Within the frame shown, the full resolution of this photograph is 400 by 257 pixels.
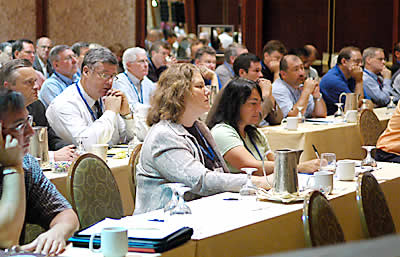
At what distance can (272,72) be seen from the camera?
845 centimetres

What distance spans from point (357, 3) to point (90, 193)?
977 cm

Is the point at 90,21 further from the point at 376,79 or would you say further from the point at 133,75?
the point at 376,79

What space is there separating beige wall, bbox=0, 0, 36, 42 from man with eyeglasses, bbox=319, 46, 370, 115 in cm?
465

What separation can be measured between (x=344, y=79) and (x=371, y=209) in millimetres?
5419

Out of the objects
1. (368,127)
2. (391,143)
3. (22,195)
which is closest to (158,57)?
(368,127)

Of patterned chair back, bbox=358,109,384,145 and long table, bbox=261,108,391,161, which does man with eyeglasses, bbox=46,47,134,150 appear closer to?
long table, bbox=261,108,391,161

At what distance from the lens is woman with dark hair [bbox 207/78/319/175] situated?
3631 mm

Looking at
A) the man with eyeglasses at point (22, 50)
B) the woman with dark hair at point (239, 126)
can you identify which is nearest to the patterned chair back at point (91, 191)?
the woman with dark hair at point (239, 126)

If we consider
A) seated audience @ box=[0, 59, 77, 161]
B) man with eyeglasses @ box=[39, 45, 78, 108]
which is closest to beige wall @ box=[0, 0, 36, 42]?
man with eyeglasses @ box=[39, 45, 78, 108]

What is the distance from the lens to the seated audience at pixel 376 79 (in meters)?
8.23

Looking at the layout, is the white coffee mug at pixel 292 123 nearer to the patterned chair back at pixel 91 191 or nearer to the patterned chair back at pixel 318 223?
the patterned chair back at pixel 91 191

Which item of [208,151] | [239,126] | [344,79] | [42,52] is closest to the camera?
[208,151]

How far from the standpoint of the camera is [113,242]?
1.78 m

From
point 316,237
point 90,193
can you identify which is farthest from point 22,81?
point 316,237
